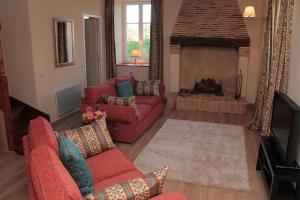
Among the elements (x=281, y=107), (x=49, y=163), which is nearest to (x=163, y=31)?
(x=281, y=107)

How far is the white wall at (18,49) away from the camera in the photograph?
14.9 feet

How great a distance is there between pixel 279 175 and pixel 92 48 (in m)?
5.49

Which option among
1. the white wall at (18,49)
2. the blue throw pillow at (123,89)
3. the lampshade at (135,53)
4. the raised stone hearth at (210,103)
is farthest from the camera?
the lampshade at (135,53)

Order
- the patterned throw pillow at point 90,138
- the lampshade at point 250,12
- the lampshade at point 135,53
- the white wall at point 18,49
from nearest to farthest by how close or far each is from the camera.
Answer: the patterned throw pillow at point 90,138
the white wall at point 18,49
the lampshade at point 250,12
the lampshade at point 135,53

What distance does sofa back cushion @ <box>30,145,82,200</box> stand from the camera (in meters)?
1.53

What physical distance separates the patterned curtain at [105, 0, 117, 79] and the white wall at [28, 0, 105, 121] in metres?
0.90

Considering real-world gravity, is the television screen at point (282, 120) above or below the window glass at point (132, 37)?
below

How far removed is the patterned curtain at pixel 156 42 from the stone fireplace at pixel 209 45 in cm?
31

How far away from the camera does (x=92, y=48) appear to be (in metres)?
7.05

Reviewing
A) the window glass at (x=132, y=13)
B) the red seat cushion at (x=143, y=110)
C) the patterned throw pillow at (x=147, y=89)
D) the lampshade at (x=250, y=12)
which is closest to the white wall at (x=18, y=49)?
the red seat cushion at (x=143, y=110)

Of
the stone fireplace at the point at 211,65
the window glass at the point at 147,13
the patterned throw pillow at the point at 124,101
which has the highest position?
the window glass at the point at 147,13

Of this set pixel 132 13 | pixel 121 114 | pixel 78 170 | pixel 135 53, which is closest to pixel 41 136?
pixel 78 170

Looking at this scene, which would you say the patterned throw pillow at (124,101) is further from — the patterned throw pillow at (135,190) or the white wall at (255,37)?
the white wall at (255,37)

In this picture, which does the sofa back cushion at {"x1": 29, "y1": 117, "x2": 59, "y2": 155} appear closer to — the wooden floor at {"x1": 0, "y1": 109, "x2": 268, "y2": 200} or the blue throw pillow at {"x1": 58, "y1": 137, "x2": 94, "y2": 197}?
the blue throw pillow at {"x1": 58, "y1": 137, "x2": 94, "y2": 197}
